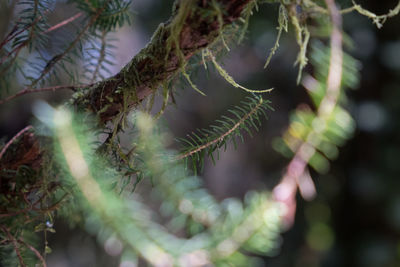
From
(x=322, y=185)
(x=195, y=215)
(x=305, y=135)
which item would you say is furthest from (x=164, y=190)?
(x=322, y=185)

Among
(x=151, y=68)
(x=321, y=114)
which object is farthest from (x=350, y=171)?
(x=151, y=68)

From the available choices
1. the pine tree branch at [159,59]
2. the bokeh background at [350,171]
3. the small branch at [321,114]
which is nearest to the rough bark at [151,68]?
the pine tree branch at [159,59]

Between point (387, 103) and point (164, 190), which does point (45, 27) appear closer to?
point (164, 190)

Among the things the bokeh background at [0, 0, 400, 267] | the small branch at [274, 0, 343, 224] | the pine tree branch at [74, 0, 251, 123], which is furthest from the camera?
the bokeh background at [0, 0, 400, 267]

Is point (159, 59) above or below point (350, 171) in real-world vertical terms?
above

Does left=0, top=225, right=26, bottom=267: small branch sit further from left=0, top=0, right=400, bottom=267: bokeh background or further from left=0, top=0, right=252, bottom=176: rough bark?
left=0, top=0, right=400, bottom=267: bokeh background

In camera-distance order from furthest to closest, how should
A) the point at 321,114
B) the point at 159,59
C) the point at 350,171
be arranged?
1. the point at 350,171
2. the point at 321,114
3. the point at 159,59

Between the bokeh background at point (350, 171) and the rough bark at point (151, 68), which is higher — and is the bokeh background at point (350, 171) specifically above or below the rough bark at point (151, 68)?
below

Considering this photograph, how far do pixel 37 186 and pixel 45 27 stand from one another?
104mm

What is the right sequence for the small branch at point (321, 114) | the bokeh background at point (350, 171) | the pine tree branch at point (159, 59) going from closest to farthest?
the pine tree branch at point (159, 59) → the small branch at point (321, 114) → the bokeh background at point (350, 171)

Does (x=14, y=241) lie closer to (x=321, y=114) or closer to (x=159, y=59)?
(x=159, y=59)

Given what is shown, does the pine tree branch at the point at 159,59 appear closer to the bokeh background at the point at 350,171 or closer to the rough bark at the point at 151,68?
the rough bark at the point at 151,68

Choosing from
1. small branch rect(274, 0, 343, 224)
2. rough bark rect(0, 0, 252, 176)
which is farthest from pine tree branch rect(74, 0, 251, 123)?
small branch rect(274, 0, 343, 224)

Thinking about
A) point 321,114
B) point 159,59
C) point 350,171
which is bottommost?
point 350,171
